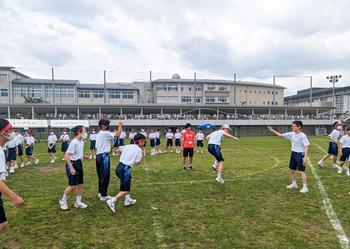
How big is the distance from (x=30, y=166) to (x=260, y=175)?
34.7 feet

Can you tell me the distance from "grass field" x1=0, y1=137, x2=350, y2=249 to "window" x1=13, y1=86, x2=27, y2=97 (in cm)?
5344

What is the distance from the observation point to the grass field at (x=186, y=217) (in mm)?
4352

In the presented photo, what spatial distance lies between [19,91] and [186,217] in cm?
5965

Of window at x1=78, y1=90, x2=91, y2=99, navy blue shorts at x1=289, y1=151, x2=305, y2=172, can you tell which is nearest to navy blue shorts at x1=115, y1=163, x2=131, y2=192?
navy blue shorts at x1=289, y1=151, x2=305, y2=172

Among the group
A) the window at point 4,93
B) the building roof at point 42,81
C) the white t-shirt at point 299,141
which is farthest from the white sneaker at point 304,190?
the window at point 4,93

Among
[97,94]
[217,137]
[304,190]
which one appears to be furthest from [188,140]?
[97,94]

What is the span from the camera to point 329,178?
8.92 m

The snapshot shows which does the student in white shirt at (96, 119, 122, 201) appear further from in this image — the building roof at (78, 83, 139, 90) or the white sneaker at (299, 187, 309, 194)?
the building roof at (78, 83, 139, 90)

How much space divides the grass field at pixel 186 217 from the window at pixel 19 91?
53.4m

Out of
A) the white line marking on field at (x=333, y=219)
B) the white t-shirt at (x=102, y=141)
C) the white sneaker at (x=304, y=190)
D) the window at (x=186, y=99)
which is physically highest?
the window at (x=186, y=99)

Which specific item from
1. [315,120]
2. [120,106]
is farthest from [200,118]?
[315,120]

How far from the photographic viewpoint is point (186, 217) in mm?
5410

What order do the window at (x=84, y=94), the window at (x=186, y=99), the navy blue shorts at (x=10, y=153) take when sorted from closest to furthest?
the navy blue shorts at (x=10, y=153)
the window at (x=84, y=94)
the window at (x=186, y=99)

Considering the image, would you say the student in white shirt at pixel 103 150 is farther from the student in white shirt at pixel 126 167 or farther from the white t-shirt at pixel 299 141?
the white t-shirt at pixel 299 141
